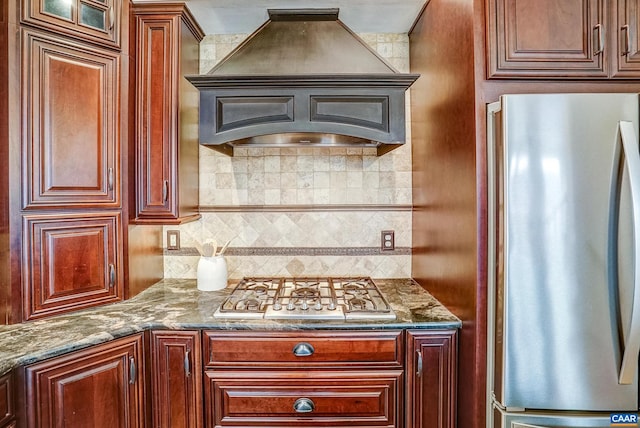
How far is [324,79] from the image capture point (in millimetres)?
1640

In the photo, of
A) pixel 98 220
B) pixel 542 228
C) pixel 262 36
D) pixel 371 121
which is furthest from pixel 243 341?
pixel 262 36

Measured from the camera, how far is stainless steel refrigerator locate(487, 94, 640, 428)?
1.23m

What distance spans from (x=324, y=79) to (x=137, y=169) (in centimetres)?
106

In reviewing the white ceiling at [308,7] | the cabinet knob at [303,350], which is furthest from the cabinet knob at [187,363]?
the white ceiling at [308,7]

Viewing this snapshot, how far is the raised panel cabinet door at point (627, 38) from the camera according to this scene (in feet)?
4.48

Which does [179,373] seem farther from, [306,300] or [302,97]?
[302,97]

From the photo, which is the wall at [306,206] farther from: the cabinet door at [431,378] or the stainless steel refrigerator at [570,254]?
the stainless steel refrigerator at [570,254]

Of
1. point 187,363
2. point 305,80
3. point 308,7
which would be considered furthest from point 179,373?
point 308,7

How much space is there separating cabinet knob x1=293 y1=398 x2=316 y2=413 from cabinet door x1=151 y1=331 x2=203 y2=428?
413mm

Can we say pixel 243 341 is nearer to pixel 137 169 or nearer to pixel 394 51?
pixel 137 169

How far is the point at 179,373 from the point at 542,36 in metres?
2.00

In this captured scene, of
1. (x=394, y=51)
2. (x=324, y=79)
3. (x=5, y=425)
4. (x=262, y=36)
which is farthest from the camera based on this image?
(x=394, y=51)

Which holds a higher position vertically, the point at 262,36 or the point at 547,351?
the point at 262,36

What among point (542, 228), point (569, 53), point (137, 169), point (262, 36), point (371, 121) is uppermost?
A: point (262, 36)
